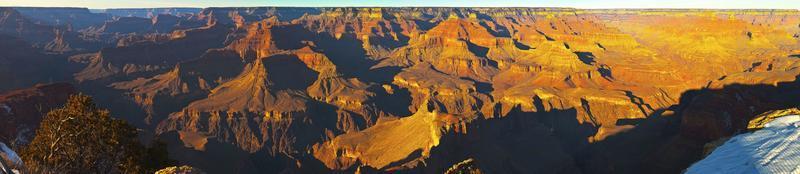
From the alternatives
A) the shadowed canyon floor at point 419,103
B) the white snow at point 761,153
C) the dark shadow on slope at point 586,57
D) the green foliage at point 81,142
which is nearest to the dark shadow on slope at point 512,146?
the shadowed canyon floor at point 419,103

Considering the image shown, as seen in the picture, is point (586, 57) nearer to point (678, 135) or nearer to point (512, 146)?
point (678, 135)

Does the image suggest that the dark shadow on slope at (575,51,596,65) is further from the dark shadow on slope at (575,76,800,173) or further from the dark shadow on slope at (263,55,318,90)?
the dark shadow on slope at (263,55,318,90)

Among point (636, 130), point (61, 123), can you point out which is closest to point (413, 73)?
point (636, 130)

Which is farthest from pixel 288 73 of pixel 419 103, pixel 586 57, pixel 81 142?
pixel 81 142

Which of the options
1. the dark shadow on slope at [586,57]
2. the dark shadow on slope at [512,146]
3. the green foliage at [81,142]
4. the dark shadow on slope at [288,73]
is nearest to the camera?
the green foliage at [81,142]

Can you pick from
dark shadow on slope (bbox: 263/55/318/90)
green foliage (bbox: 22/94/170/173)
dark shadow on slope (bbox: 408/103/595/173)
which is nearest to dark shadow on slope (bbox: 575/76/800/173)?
dark shadow on slope (bbox: 408/103/595/173)

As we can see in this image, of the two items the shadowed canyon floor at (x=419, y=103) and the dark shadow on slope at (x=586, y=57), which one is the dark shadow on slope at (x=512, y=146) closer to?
the shadowed canyon floor at (x=419, y=103)

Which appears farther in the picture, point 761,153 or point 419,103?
point 419,103
